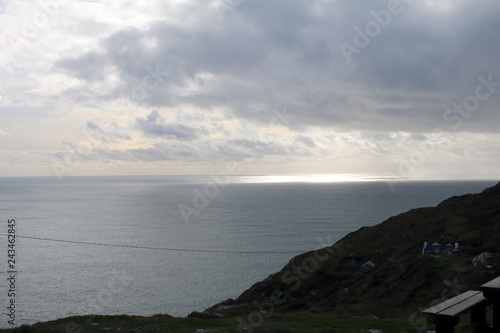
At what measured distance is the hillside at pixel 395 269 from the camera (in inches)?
894

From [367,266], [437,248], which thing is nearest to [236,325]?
[367,266]

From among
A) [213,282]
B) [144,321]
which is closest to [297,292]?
[144,321]

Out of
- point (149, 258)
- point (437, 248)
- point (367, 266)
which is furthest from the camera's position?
point (149, 258)

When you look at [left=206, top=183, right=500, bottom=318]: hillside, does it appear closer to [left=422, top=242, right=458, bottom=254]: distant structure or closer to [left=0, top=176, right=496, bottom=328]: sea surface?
[left=422, top=242, right=458, bottom=254]: distant structure

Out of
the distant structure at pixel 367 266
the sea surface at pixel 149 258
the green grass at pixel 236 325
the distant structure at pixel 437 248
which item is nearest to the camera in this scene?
the green grass at pixel 236 325

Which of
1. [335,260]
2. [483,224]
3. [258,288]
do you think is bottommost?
[258,288]

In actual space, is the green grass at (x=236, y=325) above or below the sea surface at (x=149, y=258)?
above

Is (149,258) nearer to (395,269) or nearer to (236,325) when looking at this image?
(395,269)

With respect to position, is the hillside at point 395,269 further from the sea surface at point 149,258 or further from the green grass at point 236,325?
the sea surface at point 149,258

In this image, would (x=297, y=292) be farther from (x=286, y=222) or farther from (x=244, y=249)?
(x=286, y=222)

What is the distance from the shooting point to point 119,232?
110188 millimetres

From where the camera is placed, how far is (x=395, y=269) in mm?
28641

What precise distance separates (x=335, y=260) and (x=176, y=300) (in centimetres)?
2462

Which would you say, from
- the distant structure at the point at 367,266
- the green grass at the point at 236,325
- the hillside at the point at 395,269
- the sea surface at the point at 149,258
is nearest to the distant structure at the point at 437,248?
the hillside at the point at 395,269
